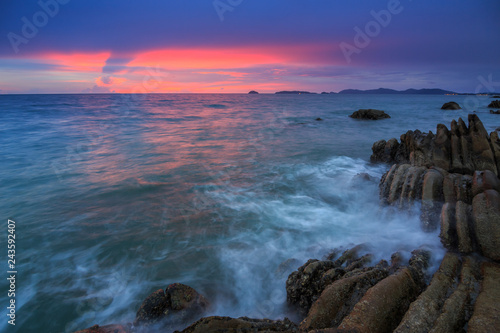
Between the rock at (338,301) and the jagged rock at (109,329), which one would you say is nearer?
the rock at (338,301)

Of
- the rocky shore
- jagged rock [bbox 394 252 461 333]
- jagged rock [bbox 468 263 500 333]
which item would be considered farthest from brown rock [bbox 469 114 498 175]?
jagged rock [bbox 394 252 461 333]

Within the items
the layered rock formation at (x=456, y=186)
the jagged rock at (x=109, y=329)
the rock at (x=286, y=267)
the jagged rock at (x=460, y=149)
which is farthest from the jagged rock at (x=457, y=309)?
the jagged rock at (x=460, y=149)

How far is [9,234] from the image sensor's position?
21.8 feet

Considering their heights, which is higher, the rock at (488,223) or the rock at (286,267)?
the rock at (488,223)

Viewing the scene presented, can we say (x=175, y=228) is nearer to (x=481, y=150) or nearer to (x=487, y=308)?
(x=487, y=308)

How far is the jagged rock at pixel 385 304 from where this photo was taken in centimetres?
264

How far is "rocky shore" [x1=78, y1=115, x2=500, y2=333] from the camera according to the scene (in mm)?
2701

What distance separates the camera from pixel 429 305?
282cm

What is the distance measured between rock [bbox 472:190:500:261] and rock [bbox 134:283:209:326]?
443cm

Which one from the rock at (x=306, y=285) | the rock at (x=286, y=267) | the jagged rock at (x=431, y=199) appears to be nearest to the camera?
the rock at (x=306, y=285)

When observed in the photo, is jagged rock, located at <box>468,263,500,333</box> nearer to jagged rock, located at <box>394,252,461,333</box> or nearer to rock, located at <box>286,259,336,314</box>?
jagged rock, located at <box>394,252,461,333</box>

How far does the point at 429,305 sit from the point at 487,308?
0.52m

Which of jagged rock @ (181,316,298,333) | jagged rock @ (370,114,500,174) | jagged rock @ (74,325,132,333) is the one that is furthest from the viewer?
jagged rock @ (370,114,500,174)

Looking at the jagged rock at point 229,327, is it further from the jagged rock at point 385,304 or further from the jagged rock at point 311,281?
the jagged rock at point 311,281
